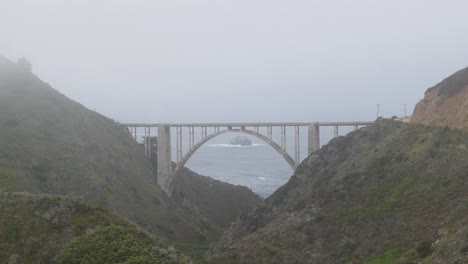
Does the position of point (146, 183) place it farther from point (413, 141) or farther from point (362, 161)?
point (413, 141)

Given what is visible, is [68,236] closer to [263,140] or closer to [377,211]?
[377,211]

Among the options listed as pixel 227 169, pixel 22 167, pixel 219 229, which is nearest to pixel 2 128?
pixel 22 167

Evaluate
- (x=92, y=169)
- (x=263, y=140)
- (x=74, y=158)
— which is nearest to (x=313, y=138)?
(x=263, y=140)

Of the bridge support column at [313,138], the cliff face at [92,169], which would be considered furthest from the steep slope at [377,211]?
the cliff face at [92,169]

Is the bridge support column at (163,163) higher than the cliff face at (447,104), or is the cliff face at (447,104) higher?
the cliff face at (447,104)

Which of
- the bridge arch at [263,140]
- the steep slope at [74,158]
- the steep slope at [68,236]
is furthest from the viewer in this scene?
the bridge arch at [263,140]

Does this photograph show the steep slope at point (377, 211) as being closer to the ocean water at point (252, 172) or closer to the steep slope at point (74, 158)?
the steep slope at point (74, 158)

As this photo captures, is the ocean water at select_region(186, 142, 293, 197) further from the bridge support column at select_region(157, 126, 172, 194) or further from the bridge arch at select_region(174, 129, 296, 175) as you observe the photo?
the bridge arch at select_region(174, 129, 296, 175)
